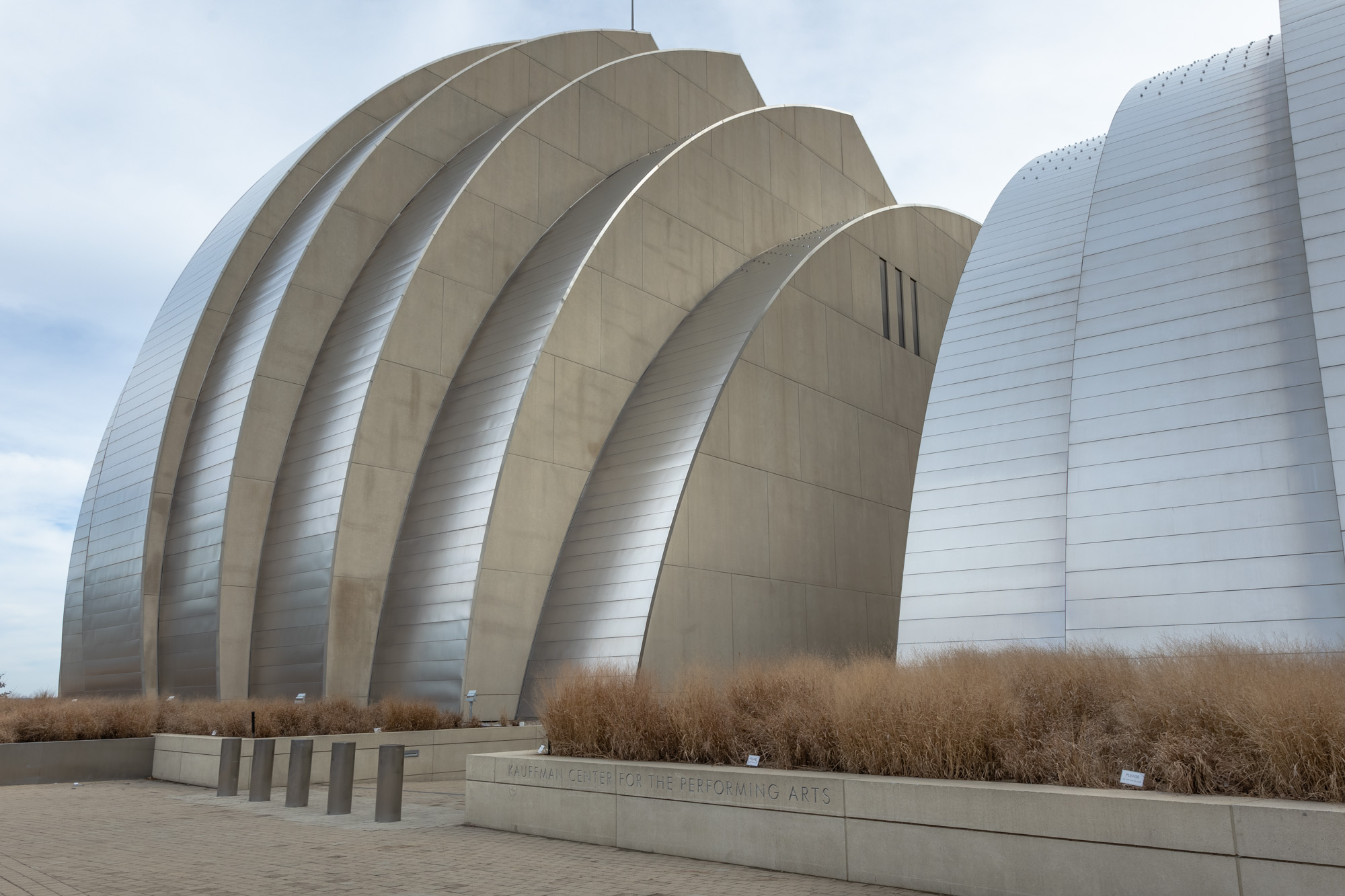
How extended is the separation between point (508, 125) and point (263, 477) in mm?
11484

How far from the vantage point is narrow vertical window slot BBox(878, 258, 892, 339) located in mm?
26875

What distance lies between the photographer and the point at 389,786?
11133mm

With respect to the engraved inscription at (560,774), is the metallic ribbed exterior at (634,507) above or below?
above

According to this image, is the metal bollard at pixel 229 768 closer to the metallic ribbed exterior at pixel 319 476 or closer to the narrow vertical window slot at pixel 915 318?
the metallic ribbed exterior at pixel 319 476

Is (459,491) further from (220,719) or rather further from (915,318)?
(915,318)

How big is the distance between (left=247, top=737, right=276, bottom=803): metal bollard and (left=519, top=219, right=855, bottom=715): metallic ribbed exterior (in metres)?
6.58

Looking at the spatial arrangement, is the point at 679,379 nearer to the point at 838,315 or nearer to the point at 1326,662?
Result: the point at 838,315

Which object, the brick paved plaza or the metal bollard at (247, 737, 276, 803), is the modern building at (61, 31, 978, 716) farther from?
the brick paved plaza

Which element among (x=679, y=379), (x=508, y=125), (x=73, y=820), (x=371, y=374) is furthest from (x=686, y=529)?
(x=508, y=125)

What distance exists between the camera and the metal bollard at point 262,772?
1320 centimetres

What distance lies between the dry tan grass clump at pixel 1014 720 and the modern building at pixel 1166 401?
122 inches


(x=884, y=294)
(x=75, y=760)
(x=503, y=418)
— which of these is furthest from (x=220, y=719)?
(x=884, y=294)

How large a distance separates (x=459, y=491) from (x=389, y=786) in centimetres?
1006

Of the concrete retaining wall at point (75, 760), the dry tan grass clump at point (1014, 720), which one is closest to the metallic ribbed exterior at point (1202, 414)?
the dry tan grass clump at point (1014, 720)
